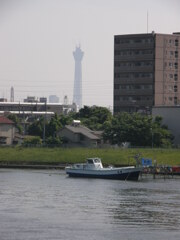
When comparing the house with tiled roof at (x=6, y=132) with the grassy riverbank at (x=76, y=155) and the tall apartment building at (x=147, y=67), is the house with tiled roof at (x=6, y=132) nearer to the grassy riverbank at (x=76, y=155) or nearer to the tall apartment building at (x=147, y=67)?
the grassy riverbank at (x=76, y=155)

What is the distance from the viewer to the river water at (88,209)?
47781 mm

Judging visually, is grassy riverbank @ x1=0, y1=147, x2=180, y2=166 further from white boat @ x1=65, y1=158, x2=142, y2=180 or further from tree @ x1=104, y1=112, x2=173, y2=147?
white boat @ x1=65, y1=158, x2=142, y2=180

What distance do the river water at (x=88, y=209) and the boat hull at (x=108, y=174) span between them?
336 centimetres

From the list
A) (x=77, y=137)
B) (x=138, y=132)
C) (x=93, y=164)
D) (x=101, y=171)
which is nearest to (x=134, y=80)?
(x=77, y=137)

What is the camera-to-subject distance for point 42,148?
124m

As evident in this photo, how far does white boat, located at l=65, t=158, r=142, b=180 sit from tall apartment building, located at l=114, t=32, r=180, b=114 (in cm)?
6985

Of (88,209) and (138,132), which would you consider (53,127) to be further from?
(88,209)

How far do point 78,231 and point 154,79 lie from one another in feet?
389

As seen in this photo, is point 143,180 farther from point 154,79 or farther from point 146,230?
point 154,79

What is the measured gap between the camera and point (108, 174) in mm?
93125

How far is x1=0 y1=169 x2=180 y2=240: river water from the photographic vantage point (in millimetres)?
47781

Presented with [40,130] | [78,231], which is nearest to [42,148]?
[40,130]

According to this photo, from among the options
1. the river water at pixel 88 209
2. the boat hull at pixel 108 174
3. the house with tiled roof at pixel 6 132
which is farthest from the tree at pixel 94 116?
the river water at pixel 88 209

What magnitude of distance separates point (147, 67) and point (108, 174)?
244ft
